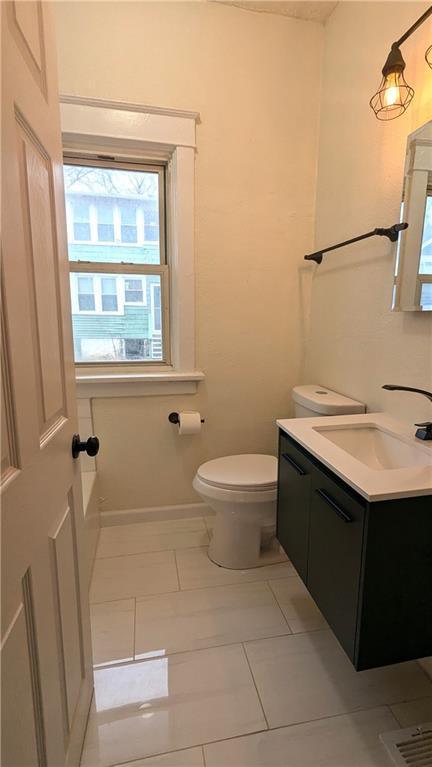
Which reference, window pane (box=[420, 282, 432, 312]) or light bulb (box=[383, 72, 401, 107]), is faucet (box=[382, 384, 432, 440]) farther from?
light bulb (box=[383, 72, 401, 107])

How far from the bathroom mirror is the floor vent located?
4.22 ft

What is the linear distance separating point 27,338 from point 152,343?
4.88 feet

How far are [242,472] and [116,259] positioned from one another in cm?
131

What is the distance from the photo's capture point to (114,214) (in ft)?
6.44

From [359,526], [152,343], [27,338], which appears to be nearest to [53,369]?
[27,338]

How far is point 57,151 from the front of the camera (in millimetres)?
864

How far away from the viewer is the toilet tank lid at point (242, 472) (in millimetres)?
1680

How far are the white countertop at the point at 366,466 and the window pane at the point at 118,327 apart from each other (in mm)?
1059

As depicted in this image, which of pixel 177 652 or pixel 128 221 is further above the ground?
pixel 128 221

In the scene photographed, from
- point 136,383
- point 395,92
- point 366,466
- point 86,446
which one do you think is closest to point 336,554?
point 366,466

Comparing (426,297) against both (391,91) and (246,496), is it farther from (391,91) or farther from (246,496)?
(246,496)

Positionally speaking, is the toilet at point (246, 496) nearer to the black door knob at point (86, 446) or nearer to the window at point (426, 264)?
the window at point (426, 264)

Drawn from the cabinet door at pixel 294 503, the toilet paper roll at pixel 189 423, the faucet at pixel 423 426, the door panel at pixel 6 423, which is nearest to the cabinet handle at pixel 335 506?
the cabinet door at pixel 294 503

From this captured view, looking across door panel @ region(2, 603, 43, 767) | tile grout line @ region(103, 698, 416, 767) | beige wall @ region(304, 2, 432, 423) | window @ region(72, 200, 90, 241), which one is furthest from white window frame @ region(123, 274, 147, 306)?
tile grout line @ region(103, 698, 416, 767)
